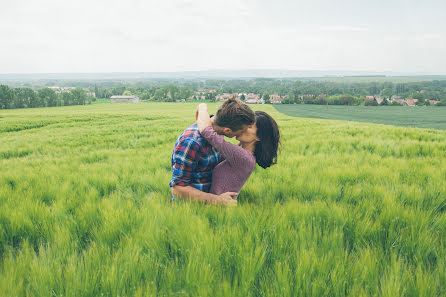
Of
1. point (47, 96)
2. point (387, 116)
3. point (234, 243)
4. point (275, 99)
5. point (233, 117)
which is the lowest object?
point (387, 116)

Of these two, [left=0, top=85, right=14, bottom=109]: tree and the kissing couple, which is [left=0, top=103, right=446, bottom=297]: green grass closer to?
the kissing couple

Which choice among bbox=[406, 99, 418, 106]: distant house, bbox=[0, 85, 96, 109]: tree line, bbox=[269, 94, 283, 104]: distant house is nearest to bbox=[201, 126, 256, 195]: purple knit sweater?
bbox=[0, 85, 96, 109]: tree line

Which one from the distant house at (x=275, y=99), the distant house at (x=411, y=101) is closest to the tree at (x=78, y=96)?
the distant house at (x=275, y=99)

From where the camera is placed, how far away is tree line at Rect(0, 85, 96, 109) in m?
63.9

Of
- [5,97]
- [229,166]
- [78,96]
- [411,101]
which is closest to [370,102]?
[411,101]

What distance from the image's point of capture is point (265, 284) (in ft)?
3.94

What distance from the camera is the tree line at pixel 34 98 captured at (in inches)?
2515

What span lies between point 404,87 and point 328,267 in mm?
123168

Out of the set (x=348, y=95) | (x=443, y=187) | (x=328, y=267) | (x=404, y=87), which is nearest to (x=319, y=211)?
(x=328, y=267)

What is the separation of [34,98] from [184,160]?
86.1 meters

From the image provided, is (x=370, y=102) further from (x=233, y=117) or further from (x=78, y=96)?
(x=78, y=96)

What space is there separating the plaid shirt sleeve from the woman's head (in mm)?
461

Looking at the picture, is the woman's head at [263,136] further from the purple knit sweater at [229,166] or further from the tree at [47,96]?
the tree at [47,96]

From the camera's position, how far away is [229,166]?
2326 millimetres
